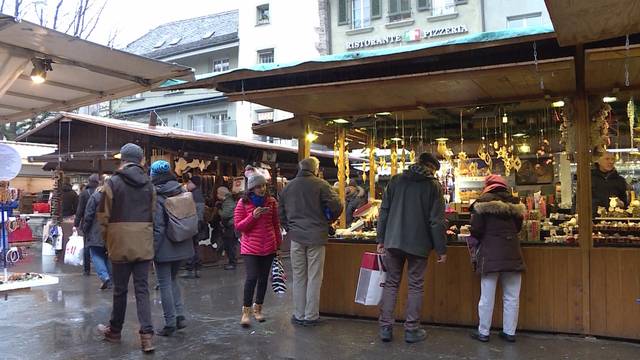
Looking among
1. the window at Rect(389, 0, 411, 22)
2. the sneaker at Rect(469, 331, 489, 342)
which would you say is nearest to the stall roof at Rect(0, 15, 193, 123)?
the sneaker at Rect(469, 331, 489, 342)

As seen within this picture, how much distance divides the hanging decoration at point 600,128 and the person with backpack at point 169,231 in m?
4.72

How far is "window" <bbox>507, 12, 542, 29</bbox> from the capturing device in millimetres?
20047

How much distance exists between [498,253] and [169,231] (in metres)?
3.22

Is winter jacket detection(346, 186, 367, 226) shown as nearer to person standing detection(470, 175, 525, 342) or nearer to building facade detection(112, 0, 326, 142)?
person standing detection(470, 175, 525, 342)

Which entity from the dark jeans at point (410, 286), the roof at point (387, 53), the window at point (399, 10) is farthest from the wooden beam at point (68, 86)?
the window at point (399, 10)

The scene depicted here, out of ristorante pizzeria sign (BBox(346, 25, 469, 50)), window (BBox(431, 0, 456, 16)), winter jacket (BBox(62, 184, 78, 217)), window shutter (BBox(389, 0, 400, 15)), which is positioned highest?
window shutter (BBox(389, 0, 400, 15))

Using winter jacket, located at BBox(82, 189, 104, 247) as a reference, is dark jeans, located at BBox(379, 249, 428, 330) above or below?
below

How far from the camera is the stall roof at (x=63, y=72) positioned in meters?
4.25

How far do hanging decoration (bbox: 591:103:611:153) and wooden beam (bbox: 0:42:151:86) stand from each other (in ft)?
16.6

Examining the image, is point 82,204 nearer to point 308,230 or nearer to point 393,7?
point 308,230

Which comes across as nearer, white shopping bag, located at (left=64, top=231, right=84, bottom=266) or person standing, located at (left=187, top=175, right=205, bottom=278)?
white shopping bag, located at (left=64, top=231, right=84, bottom=266)

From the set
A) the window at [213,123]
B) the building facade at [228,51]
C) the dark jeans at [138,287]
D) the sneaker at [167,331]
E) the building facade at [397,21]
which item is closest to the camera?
the dark jeans at [138,287]

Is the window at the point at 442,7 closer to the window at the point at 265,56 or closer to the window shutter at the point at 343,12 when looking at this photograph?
the window shutter at the point at 343,12

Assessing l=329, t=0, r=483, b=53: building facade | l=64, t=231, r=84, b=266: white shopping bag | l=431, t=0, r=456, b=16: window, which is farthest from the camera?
l=431, t=0, r=456, b=16: window
